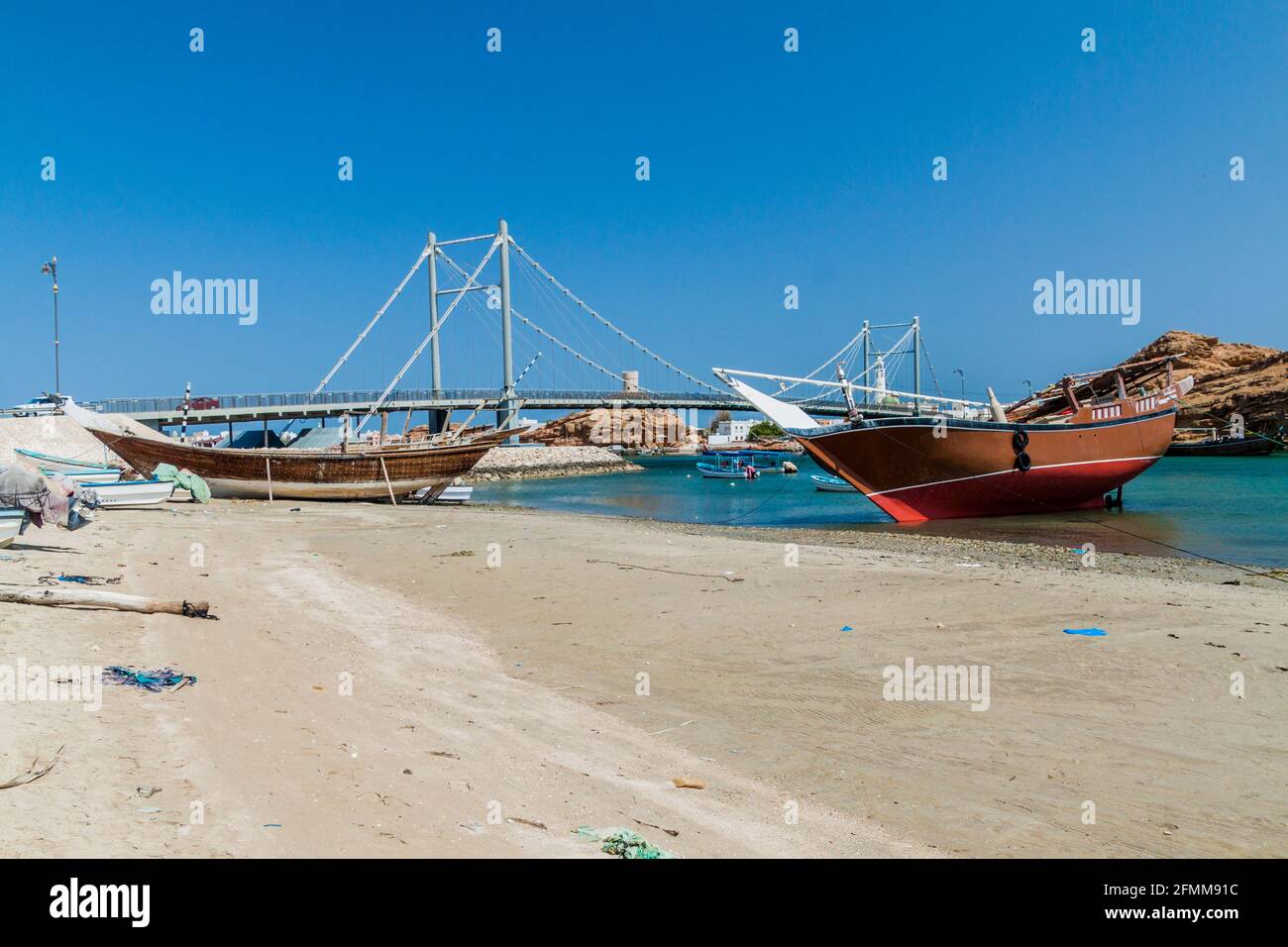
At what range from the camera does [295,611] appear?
7.32 m

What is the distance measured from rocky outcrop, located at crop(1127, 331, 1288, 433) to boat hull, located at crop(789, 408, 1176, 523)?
112ft

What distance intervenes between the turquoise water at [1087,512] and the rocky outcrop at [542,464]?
1416cm

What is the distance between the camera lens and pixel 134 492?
17.7m

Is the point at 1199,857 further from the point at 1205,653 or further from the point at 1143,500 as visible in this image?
the point at 1143,500

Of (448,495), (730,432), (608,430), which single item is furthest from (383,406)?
(730,432)

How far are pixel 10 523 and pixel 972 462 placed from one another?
1810cm

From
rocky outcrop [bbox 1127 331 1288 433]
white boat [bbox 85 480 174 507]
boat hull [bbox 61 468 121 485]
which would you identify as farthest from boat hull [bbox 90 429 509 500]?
rocky outcrop [bbox 1127 331 1288 433]

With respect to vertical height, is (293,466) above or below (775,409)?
below

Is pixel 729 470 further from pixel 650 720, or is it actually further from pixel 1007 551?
pixel 650 720

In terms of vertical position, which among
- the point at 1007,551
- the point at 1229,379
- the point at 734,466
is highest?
the point at 1229,379

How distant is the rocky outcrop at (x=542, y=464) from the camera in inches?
2416

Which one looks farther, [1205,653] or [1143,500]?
[1143,500]
